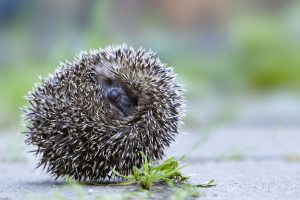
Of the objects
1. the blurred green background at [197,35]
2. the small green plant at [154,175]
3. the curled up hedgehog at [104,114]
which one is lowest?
the small green plant at [154,175]

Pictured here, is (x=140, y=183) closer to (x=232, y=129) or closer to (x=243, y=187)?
(x=243, y=187)

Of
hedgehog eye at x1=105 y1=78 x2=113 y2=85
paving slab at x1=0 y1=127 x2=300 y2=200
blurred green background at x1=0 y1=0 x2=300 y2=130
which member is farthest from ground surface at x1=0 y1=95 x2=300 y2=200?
Answer: blurred green background at x1=0 y1=0 x2=300 y2=130

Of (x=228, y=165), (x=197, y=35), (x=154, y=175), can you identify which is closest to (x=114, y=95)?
(x=154, y=175)

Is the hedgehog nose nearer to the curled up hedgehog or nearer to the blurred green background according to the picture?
the curled up hedgehog

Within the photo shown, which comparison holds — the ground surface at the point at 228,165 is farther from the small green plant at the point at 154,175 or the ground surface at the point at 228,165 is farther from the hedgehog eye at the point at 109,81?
the hedgehog eye at the point at 109,81

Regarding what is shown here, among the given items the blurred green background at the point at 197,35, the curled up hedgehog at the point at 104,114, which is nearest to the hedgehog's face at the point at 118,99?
the curled up hedgehog at the point at 104,114

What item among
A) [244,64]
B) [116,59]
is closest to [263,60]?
[244,64]

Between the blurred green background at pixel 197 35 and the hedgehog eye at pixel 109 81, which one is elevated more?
the blurred green background at pixel 197 35
